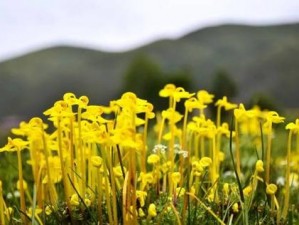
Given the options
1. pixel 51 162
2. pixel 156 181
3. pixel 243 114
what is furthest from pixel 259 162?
Result: pixel 51 162

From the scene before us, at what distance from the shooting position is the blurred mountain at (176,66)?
119250 mm

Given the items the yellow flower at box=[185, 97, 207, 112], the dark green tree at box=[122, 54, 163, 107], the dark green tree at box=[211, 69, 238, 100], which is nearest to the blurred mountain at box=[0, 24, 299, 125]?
the dark green tree at box=[122, 54, 163, 107]

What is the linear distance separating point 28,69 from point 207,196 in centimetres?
13722

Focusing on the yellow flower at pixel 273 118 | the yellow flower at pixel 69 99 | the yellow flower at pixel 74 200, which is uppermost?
the yellow flower at pixel 69 99

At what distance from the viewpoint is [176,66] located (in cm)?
13862

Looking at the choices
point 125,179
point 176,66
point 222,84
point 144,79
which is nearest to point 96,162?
point 125,179

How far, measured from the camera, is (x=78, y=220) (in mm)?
1952

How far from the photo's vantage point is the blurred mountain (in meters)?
119

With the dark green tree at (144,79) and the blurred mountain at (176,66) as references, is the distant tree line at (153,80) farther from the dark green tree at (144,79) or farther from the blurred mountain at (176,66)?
the blurred mountain at (176,66)

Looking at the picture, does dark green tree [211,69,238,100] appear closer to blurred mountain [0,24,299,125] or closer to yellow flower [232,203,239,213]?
blurred mountain [0,24,299,125]

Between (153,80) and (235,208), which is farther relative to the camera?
(153,80)

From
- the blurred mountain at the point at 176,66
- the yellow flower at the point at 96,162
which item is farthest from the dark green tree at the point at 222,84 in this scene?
the yellow flower at the point at 96,162

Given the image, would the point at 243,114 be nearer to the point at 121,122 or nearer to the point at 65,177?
the point at 121,122

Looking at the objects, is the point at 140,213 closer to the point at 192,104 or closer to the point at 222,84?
the point at 192,104
